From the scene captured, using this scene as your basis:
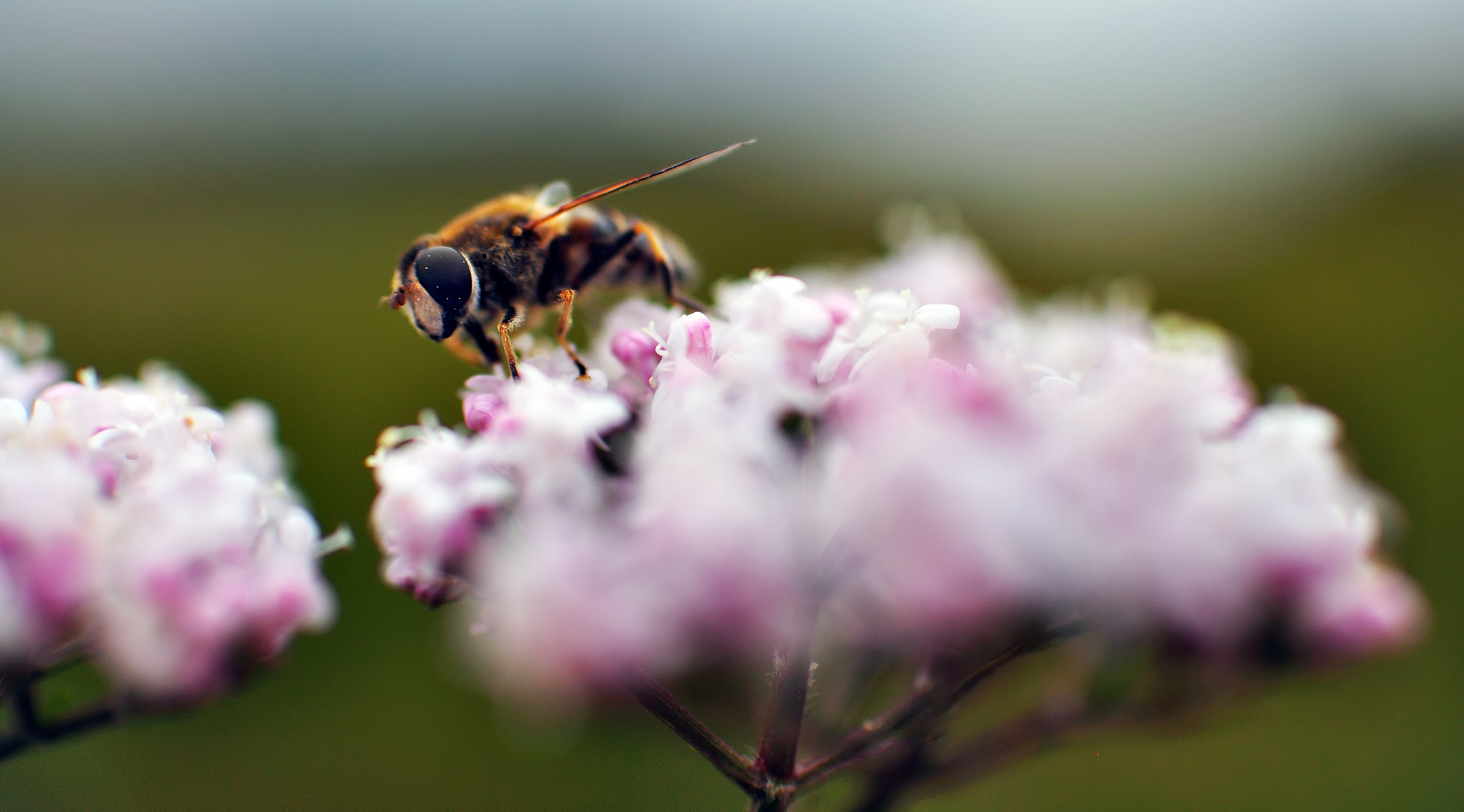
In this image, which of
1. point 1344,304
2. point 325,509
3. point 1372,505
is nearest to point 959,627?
point 1372,505

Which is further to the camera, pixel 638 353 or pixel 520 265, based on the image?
pixel 520 265

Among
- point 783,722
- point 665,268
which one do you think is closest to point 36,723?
point 783,722

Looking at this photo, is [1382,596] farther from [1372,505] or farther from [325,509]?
[325,509]

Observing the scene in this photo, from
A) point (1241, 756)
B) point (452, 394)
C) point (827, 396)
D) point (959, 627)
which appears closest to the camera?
point (959, 627)

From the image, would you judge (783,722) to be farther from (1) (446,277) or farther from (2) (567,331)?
(1) (446,277)

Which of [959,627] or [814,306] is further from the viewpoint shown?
[814,306]

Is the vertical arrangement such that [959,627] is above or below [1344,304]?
above

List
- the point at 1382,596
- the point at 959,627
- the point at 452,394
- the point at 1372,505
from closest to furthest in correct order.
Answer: the point at 959,627, the point at 1382,596, the point at 1372,505, the point at 452,394
